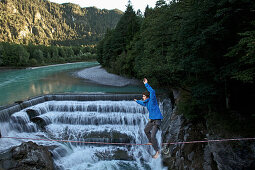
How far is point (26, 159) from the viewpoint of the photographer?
350 inches

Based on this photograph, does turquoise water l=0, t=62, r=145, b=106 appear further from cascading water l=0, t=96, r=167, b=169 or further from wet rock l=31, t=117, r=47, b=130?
wet rock l=31, t=117, r=47, b=130

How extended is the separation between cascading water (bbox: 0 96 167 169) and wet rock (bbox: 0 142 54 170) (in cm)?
130

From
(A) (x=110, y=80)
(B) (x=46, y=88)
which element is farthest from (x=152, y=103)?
(A) (x=110, y=80)

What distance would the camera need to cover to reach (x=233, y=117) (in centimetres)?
782

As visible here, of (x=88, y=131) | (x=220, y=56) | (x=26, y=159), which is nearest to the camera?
(x=220, y=56)

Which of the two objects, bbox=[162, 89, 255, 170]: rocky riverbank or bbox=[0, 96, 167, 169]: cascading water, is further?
bbox=[0, 96, 167, 169]: cascading water

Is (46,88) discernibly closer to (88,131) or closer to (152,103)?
(88,131)

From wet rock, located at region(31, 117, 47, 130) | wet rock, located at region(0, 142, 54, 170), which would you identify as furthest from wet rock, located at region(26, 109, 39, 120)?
wet rock, located at region(0, 142, 54, 170)

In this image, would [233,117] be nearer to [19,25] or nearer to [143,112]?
[143,112]

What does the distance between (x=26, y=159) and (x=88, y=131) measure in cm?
564

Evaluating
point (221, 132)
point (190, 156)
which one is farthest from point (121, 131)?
point (221, 132)

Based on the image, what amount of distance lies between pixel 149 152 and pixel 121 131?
119 inches

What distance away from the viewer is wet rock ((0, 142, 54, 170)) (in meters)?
8.57

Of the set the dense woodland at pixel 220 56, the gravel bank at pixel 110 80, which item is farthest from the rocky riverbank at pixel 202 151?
the gravel bank at pixel 110 80
